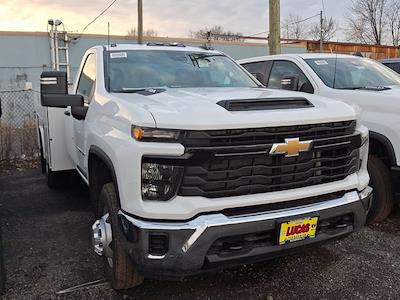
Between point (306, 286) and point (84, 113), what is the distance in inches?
93.9

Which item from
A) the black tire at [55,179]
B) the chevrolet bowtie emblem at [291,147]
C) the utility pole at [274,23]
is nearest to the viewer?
the chevrolet bowtie emblem at [291,147]

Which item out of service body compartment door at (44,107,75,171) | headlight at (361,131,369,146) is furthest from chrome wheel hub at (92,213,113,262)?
service body compartment door at (44,107,75,171)

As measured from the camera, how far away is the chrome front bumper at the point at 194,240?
256 cm

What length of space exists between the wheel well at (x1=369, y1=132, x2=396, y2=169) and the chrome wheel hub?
2.76 meters

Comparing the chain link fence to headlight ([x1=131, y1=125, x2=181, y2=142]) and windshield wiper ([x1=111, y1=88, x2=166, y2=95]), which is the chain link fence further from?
headlight ([x1=131, y1=125, x2=181, y2=142])

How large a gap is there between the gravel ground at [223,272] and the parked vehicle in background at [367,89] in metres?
0.55

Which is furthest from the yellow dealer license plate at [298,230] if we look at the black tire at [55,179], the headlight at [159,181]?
the black tire at [55,179]

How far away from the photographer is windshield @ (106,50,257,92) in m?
3.95

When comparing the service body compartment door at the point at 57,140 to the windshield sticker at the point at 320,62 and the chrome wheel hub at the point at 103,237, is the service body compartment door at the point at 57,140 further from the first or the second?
the windshield sticker at the point at 320,62

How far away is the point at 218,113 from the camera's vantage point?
2.64 metres

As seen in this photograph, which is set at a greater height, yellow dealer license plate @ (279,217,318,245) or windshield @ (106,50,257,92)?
windshield @ (106,50,257,92)

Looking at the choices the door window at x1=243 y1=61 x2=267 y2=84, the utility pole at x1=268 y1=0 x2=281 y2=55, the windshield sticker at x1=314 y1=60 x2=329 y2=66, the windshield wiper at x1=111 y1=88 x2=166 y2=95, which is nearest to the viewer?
the windshield wiper at x1=111 y1=88 x2=166 y2=95

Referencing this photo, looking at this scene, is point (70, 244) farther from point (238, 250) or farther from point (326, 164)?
point (326, 164)

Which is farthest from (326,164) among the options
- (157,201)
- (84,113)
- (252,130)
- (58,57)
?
(58,57)
